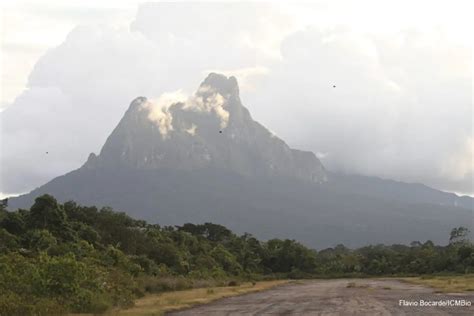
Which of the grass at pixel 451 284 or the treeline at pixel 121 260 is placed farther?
the grass at pixel 451 284

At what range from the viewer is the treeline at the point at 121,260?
2919cm

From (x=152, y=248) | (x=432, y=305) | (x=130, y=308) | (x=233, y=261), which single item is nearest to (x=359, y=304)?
(x=432, y=305)

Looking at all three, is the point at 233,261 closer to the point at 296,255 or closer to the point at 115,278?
the point at 296,255

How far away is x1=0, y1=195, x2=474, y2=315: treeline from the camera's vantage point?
29188 mm

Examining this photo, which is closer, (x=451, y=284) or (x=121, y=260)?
(x=451, y=284)

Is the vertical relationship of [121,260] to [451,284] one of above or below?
above

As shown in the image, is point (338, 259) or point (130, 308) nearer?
point (130, 308)

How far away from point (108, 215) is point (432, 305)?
50.5m

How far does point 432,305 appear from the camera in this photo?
29484mm

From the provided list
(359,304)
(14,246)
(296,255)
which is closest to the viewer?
(359,304)

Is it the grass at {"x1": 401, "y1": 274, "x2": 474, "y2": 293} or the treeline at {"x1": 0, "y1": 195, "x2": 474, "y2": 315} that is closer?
the treeline at {"x1": 0, "y1": 195, "x2": 474, "y2": 315}

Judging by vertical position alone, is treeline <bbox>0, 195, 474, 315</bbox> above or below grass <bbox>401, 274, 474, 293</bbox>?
above

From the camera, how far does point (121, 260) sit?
53.0 m

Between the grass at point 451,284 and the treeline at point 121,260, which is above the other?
the treeline at point 121,260
